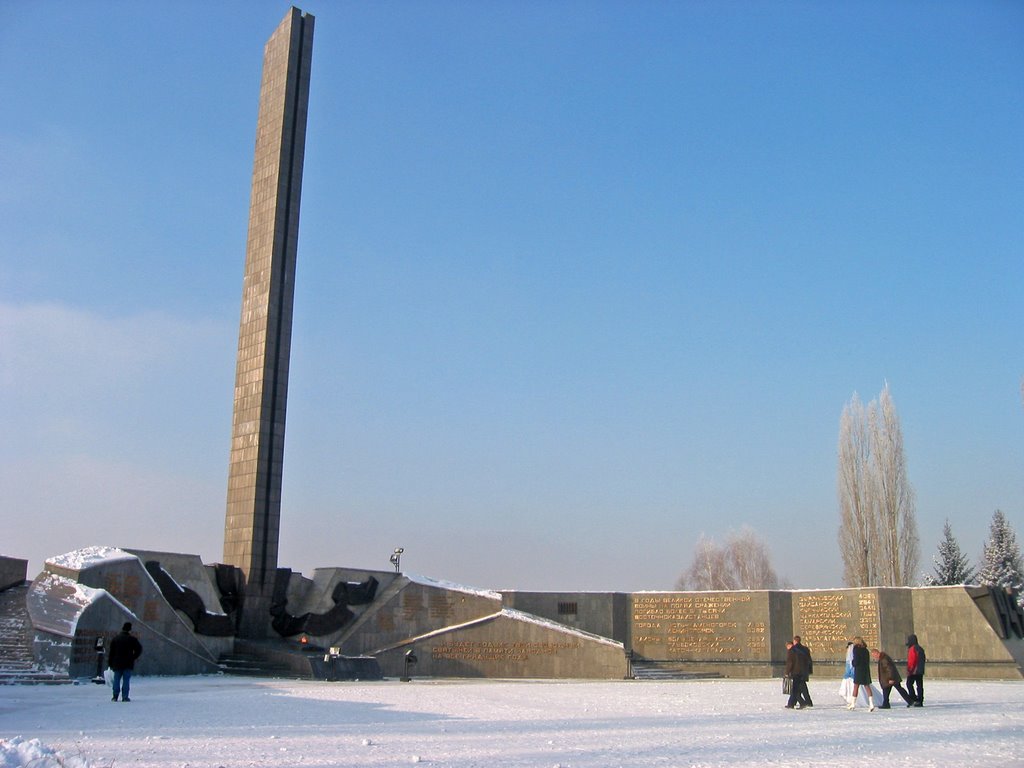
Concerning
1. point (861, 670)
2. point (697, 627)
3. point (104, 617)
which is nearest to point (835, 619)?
point (697, 627)

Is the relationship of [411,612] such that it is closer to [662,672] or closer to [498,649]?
[498,649]

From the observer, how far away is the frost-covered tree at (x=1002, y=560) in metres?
38.6

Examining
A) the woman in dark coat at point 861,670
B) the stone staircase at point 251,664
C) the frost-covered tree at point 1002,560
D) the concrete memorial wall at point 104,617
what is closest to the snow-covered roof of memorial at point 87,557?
the concrete memorial wall at point 104,617

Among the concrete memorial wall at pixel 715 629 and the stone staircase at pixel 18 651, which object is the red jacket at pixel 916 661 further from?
the stone staircase at pixel 18 651

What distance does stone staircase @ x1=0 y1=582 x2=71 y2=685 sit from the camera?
1503 centimetres

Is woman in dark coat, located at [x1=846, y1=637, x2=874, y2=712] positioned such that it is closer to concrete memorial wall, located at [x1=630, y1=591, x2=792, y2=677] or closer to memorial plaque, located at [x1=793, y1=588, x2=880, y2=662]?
memorial plaque, located at [x1=793, y1=588, x2=880, y2=662]

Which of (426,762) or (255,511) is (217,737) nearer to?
(426,762)

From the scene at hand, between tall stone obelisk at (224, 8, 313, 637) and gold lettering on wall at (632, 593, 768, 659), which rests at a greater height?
tall stone obelisk at (224, 8, 313, 637)

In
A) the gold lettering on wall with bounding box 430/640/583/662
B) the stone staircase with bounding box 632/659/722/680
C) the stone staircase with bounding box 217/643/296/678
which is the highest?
the gold lettering on wall with bounding box 430/640/583/662

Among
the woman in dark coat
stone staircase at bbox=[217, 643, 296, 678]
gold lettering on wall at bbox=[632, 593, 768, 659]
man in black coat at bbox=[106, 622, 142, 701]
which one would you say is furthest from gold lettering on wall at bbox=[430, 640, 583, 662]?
man in black coat at bbox=[106, 622, 142, 701]

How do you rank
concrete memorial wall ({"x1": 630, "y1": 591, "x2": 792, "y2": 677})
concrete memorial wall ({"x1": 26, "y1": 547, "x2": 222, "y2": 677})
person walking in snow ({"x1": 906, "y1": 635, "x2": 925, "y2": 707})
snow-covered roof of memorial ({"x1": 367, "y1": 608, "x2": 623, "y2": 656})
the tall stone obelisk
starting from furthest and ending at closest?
1. the tall stone obelisk
2. concrete memorial wall ({"x1": 630, "y1": 591, "x2": 792, "y2": 677})
3. snow-covered roof of memorial ({"x1": 367, "y1": 608, "x2": 623, "y2": 656})
4. concrete memorial wall ({"x1": 26, "y1": 547, "x2": 222, "y2": 677})
5. person walking in snow ({"x1": 906, "y1": 635, "x2": 925, "y2": 707})

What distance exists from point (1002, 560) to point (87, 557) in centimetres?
3333

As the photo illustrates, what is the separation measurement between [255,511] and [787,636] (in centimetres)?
1252

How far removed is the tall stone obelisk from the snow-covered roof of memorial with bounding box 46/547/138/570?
395cm
